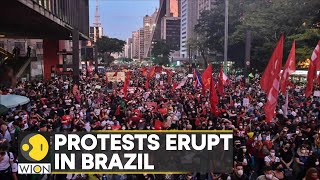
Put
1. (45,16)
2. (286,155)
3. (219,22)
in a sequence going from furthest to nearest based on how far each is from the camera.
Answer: (219,22) → (45,16) → (286,155)

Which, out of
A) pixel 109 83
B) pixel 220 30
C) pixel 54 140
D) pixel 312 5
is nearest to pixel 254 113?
pixel 54 140

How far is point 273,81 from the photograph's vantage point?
11953 mm

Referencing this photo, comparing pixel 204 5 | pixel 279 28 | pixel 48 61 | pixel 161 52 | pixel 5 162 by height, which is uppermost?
pixel 204 5

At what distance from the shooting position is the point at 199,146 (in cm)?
834

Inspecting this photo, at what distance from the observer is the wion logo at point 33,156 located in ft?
27.5

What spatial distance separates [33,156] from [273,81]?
7.17m

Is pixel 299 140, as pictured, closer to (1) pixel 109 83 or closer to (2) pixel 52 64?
(1) pixel 109 83

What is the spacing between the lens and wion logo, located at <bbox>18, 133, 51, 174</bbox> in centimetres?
838

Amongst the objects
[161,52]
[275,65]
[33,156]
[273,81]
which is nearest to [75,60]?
[275,65]

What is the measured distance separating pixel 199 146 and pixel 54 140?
117 inches

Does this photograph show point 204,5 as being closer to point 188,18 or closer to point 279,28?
point 188,18

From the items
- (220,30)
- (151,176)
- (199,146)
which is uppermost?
(220,30)

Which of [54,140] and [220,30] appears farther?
[220,30]

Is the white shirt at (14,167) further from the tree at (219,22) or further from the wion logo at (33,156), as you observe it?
the tree at (219,22)
